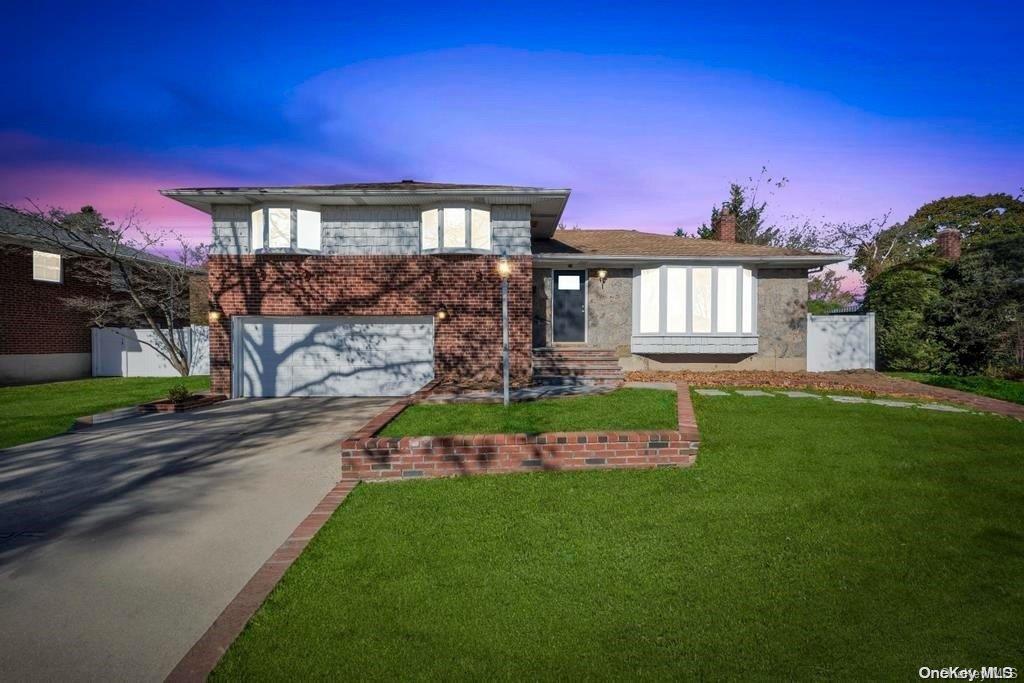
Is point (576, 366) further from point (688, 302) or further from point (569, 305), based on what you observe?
point (688, 302)

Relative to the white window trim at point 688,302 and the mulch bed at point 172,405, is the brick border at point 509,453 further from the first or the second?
the white window trim at point 688,302

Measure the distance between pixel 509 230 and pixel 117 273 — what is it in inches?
632

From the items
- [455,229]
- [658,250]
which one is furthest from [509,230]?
[658,250]

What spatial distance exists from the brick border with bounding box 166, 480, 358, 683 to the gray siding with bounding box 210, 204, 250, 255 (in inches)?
388

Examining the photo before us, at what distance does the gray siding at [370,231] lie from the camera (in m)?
12.2

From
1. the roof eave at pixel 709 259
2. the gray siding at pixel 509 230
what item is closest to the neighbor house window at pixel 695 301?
the roof eave at pixel 709 259

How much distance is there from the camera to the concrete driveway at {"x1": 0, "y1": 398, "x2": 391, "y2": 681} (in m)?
2.84

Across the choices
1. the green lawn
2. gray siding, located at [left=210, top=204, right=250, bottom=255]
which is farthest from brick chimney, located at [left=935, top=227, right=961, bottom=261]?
the green lawn

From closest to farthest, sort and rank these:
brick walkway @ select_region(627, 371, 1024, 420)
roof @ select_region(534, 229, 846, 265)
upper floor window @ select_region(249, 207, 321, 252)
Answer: brick walkway @ select_region(627, 371, 1024, 420)
upper floor window @ select_region(249, 207, 321, 252)
roof @ select_region(534, 229, 846, 265)

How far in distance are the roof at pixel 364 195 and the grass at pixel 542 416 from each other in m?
5.27

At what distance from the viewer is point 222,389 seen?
12281mm

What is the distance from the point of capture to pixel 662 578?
3.26 meters

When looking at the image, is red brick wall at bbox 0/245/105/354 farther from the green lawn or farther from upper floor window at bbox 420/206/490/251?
upper floor window at bbox 420/206/490/251

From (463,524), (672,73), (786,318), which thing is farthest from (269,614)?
(786,318)
